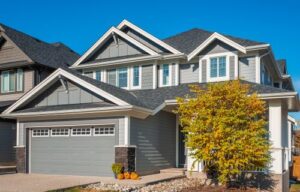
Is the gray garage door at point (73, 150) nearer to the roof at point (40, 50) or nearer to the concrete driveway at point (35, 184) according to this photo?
the concrete driveway at point (35, 184)

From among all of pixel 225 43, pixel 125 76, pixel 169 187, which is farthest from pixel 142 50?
pixel 169 187

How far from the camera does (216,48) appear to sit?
18.7 meters

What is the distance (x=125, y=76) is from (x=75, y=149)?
554cm

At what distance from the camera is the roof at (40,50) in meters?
25.0

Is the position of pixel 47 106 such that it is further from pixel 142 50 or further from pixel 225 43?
pixel 225 43

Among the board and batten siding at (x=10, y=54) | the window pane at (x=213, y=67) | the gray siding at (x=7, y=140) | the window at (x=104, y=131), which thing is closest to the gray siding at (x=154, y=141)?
the window at (x=104, y=131)

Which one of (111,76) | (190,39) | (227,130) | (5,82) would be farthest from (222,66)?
(5,82)

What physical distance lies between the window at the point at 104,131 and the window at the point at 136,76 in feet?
15.0

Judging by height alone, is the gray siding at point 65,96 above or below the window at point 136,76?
below

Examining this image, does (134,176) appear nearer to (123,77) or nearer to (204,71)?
(204,71)

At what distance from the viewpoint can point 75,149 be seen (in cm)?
1673

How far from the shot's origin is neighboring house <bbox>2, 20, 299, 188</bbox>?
Result: 50.4ft

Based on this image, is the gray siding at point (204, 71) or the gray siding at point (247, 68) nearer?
the gray siding at point (247, 68)

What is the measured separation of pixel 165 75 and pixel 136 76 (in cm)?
160
